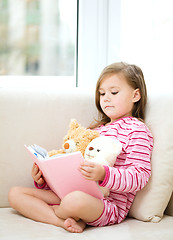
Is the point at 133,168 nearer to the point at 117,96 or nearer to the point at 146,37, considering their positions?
the point at 117,96

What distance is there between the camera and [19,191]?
1.32 metres

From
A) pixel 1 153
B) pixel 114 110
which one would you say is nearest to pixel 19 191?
pixel 1 153

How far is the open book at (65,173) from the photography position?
1.12m

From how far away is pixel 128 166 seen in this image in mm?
1253

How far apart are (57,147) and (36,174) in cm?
18

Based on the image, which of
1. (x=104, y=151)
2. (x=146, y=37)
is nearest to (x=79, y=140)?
(x=104, y=151)

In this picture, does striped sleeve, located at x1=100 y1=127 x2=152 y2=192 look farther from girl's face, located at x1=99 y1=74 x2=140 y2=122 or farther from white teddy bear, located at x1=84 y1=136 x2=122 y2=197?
girl's face, located at x1=99 y1=74 x2=140 y2=122

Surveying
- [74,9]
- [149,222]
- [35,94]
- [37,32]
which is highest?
[74,9]

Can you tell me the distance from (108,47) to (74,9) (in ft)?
1.02

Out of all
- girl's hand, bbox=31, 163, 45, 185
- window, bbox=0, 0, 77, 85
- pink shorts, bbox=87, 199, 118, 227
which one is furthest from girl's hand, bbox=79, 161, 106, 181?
window, bbox=0, 0, 77, 85

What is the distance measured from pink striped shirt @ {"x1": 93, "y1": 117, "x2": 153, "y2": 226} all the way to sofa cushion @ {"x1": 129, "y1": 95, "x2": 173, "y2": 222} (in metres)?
0.03

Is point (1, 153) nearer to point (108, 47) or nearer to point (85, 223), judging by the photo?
point (85, 223)

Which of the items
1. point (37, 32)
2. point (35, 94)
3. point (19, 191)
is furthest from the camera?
point (37, 32)

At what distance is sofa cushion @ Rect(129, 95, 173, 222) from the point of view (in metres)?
1.24
